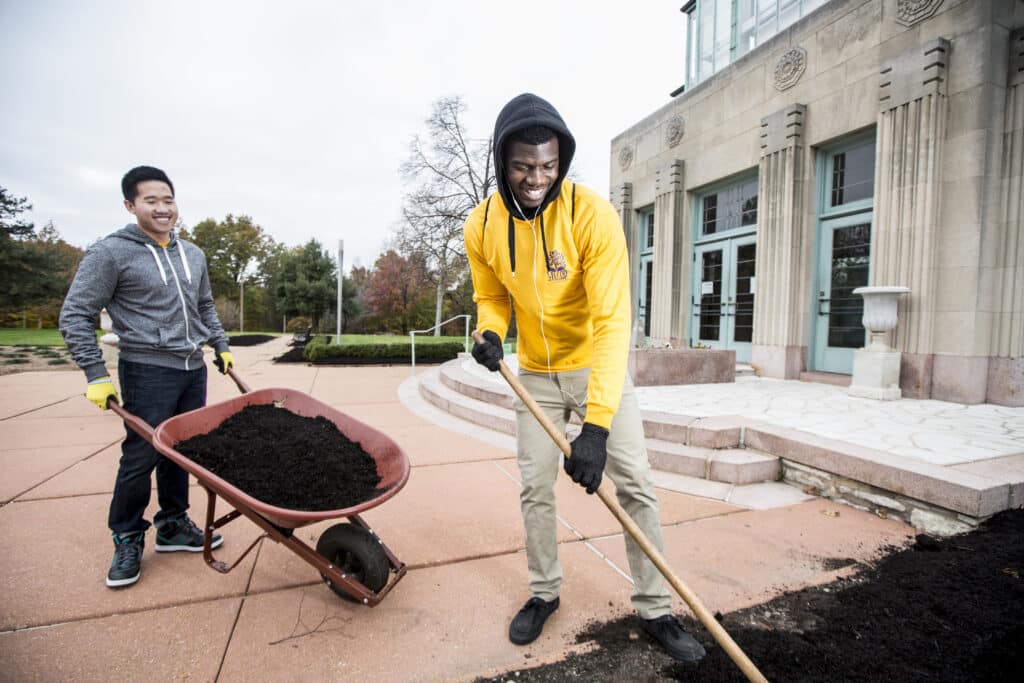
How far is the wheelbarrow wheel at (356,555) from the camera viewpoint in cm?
193

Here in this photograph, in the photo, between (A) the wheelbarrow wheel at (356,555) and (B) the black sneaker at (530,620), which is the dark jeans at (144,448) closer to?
(A) the wheelbarrow wheel at (356,555)

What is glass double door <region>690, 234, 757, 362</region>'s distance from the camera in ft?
26.5

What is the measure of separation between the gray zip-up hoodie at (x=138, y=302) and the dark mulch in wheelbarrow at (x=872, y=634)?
2.14 meters

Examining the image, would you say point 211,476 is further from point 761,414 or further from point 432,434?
point 761,414

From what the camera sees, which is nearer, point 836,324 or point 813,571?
point 813,571

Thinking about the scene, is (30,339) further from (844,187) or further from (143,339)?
(844,187)

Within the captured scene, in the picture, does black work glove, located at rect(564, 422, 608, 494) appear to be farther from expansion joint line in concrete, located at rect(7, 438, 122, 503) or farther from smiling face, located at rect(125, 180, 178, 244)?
expansion joint line in concrete, located at rect(7, 438, 122, 503)

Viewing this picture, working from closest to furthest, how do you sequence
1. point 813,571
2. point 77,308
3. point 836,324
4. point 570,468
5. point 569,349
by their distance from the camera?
point 570,468 → point 569,349 → point 77,308 → point 813,571 → point 836,324

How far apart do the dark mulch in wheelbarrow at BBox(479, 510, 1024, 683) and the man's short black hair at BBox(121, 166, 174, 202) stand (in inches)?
105

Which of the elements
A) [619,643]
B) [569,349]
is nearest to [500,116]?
[569,349]

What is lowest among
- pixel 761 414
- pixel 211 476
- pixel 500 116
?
pixel 761 414

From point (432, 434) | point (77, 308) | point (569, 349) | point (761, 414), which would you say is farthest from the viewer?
point (432, 434)

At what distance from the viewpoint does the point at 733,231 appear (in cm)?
835

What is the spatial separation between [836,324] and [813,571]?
18.2 ft
